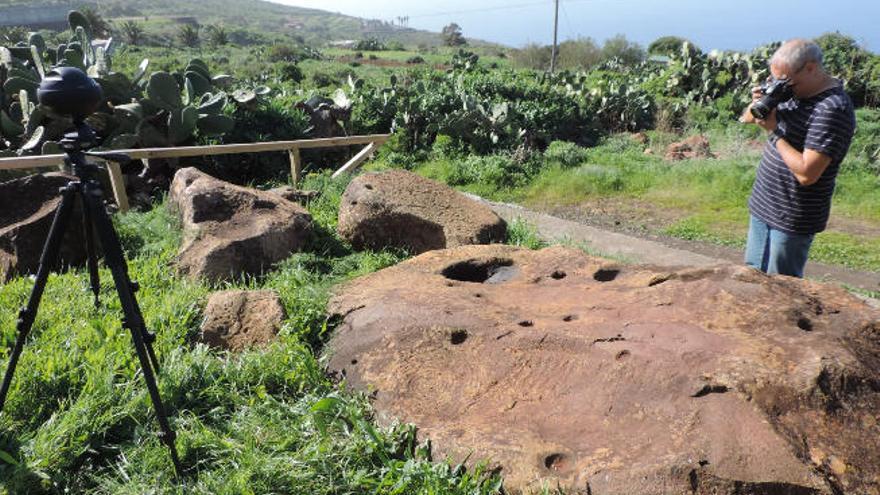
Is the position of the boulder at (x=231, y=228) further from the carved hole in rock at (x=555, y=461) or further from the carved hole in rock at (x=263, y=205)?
the carved hole in rock at (x=555, y=461)

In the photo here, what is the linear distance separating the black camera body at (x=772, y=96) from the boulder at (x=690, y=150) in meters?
8.33

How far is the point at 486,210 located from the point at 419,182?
669mm

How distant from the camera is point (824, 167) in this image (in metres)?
3.55

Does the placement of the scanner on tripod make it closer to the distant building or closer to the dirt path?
the dirt path

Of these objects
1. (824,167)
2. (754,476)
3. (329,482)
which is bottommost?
(329,482)

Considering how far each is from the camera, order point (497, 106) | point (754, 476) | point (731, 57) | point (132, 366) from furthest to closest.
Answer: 1. point (731, 57)
2. point (497, 106)
3. point (132, 366)
4. point (754, 476)

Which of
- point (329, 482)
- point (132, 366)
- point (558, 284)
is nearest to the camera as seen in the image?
point (329, 482)

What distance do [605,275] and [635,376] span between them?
123cm

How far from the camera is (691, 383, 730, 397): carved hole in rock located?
2.69 m

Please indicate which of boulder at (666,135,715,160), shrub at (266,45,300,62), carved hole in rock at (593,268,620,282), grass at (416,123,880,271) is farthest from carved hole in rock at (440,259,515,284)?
shrub at (266,45,300,62)

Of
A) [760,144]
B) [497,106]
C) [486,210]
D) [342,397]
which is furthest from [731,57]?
[342,397]

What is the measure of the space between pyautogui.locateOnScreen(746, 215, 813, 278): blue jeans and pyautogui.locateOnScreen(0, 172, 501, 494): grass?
8.07 feet

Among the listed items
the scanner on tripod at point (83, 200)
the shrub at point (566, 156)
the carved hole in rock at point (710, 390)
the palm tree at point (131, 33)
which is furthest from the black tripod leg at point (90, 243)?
the palm tree at point (131, 33)

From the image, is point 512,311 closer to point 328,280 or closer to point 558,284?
point 558,284
